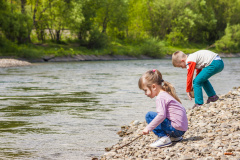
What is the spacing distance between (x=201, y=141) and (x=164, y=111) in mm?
761

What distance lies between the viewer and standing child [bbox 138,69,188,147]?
16.4 ft

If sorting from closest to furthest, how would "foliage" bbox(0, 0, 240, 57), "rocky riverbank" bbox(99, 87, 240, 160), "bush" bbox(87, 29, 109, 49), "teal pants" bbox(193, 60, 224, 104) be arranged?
"rocky riverbank" bbox(99, 87, 240, 160), "teal pants" bbox(193, 60, 224, 104), "foliage" bbox(0, 0, 240, 57), "bush" bbox(87, 29, 109, 49)

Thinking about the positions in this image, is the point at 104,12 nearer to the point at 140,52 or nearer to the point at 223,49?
the point at 140,52

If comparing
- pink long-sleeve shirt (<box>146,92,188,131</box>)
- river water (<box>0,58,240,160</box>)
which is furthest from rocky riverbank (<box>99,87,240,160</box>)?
river water (<box>0,58,240,160</box>)

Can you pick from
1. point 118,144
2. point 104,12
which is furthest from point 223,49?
point 118,144

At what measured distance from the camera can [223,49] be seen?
215 ft

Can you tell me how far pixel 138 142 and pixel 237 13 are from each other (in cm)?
7115

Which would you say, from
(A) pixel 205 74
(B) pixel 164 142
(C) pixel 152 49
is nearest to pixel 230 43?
(C) pixel 152 49

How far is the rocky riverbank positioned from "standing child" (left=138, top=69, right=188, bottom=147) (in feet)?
0.55

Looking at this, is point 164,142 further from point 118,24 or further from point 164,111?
point 118,24

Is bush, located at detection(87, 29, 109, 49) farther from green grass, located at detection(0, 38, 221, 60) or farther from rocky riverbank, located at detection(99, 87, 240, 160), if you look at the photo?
rocky riverbank, located at detection(99, 87, 240, 160)

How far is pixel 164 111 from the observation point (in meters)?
5.02

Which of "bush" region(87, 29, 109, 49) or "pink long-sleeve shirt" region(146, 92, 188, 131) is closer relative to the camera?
"pink long-sleeve shirt" region(146, 92, 188, 131)

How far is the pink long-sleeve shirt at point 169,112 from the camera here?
5031 mm
